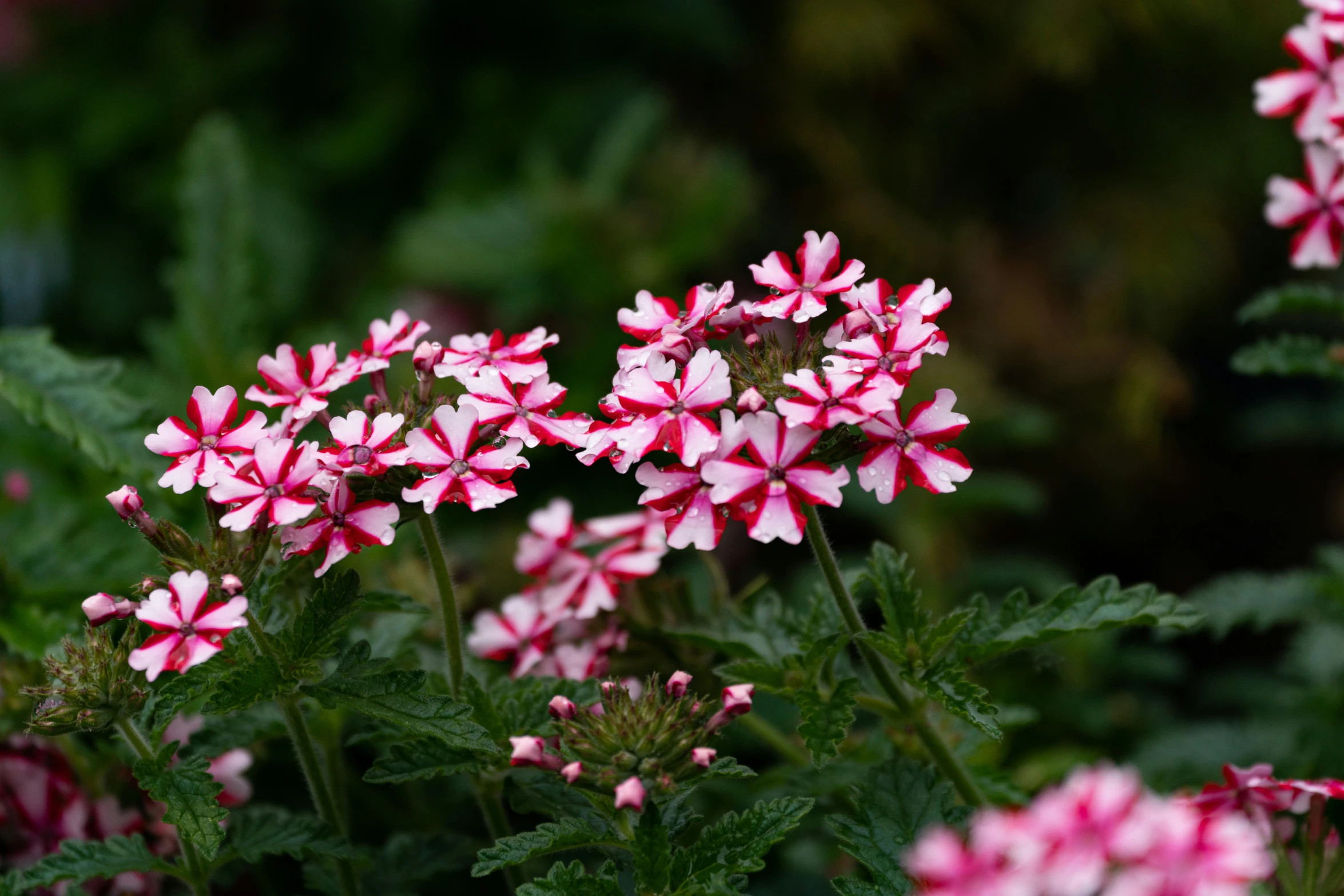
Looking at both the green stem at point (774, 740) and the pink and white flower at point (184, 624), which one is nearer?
the pink and white flower at point (184, 624)

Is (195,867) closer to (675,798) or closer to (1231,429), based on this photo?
(675,798)

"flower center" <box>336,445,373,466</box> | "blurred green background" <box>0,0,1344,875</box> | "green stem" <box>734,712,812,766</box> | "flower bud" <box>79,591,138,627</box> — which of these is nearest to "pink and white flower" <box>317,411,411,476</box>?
"flower center" <box>336,445,373,466</box>

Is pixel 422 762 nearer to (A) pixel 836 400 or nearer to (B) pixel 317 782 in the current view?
(B) pixel 317 782

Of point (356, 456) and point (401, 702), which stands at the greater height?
point (356, 456)

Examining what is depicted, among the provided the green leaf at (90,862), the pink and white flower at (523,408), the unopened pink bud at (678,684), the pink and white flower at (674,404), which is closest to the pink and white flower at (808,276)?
the pink and white flower at (674,404)

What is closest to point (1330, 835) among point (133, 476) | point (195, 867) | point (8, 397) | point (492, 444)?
point (492, 444)

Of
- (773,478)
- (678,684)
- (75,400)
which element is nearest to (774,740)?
(678,684)

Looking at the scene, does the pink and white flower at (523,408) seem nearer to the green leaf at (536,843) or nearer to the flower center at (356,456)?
the flower center at (356,456)
